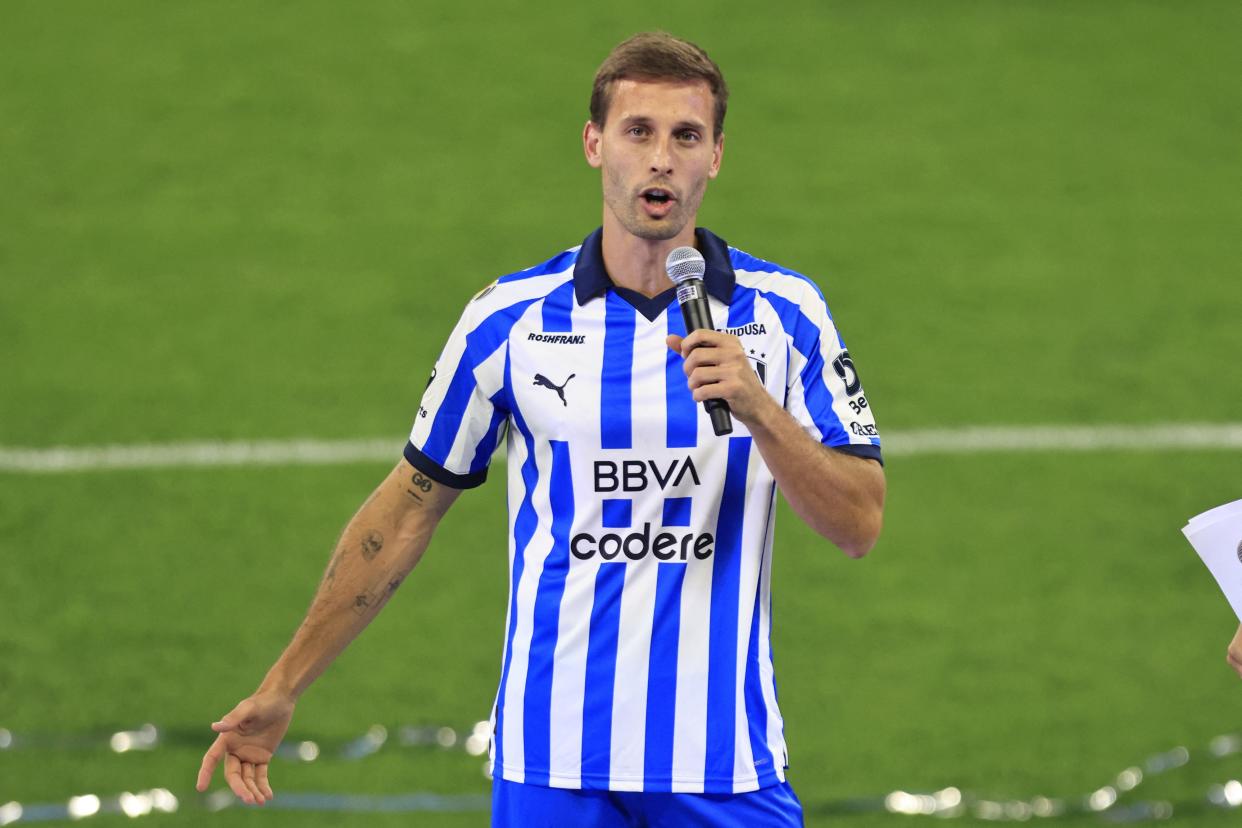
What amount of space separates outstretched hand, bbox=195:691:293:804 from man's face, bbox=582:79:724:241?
4.24 feet

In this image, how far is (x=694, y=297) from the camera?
151 inches

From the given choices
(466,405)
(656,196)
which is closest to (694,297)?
(656,196)

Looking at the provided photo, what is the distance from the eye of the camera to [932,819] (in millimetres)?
6809

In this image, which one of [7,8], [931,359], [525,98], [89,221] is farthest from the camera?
[7,8]

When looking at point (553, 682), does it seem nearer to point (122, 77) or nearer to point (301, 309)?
point (301, 309)

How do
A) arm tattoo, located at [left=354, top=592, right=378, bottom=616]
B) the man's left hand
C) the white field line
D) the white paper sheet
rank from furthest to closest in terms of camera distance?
the white field line
arm tattoo, located at [left=354, top=592, right=378, bottom=616]
the white paper sheet
the man's left hand

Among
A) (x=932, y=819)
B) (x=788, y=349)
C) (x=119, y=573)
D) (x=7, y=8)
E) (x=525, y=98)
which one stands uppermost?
(x=7, y=8)

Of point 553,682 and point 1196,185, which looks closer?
point 553,682

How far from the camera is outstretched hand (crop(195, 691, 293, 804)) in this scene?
4.20 meters

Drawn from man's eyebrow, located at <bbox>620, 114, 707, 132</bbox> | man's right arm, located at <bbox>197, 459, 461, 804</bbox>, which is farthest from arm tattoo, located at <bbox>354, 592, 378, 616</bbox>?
man's eyebrow, located at <bbox>620, 114, 707, 132</bbox>

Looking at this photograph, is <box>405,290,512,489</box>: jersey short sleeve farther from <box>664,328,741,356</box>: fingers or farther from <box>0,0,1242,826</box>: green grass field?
<box>0,0,1242,826</box>: green grass field

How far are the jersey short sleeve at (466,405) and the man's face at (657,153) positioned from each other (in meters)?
0.41

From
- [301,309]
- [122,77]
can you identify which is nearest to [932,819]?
[301,309]

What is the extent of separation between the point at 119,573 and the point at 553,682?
4.59 metres
